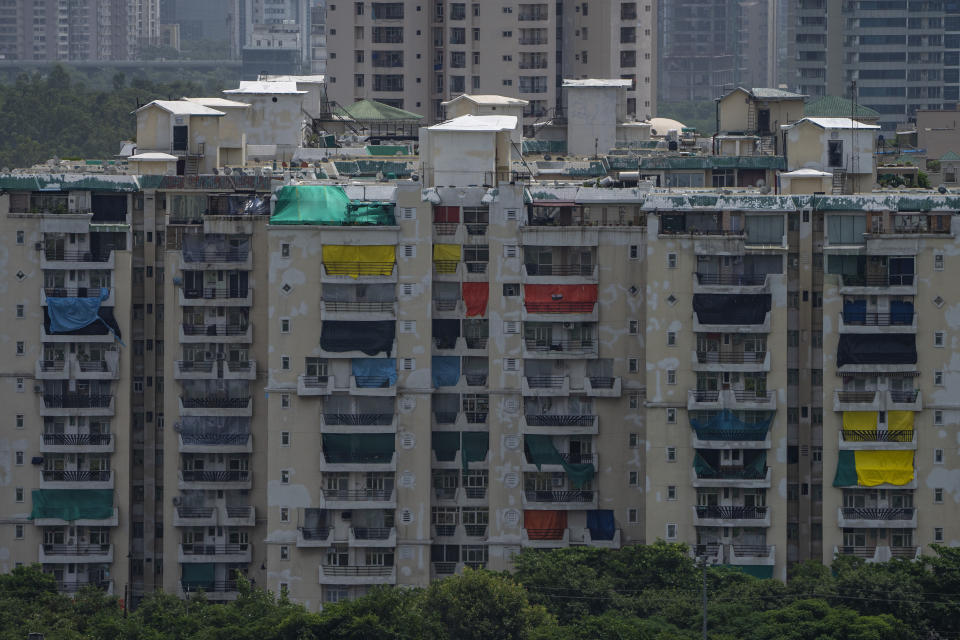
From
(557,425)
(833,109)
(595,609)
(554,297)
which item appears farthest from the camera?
(833,109)

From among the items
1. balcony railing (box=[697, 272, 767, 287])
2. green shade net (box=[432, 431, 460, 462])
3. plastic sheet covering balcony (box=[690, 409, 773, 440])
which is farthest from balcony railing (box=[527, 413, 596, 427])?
balcony railing (box=[697, 272, 767, 287])

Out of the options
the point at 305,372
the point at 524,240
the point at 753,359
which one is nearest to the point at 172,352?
the point at 305,372

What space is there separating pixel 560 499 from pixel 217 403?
49.8ft

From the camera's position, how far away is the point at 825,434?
106 meters

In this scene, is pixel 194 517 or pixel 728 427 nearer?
pixel 728 427

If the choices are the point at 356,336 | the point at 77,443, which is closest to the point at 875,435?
the point at 356,336

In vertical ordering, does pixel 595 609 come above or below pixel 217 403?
below

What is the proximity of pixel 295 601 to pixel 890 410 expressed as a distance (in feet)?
82.2

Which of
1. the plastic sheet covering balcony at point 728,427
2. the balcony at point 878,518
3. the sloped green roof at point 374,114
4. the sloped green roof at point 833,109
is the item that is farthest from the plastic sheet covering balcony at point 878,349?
the sloped green roof at point 833,109

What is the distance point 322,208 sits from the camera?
108062 mm

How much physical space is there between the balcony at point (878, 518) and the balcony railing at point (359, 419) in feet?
60.8

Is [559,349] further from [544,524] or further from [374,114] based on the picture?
[374,114]

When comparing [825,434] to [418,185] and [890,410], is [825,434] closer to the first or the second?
[890,410]

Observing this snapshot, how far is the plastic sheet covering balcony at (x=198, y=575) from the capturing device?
11300cm
